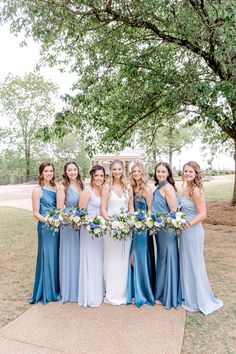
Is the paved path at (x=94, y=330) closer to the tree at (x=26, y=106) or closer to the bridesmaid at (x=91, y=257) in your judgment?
the bridesmaid at (x=91, y=257)

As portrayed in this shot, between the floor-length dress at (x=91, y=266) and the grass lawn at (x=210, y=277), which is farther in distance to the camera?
the floor-length dress at (x=91, y=266)

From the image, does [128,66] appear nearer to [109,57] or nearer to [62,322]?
[109,57]

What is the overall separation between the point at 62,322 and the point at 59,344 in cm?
49

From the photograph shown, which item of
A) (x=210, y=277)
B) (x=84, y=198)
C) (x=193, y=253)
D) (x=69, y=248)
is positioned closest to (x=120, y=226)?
(x=84, y=198)

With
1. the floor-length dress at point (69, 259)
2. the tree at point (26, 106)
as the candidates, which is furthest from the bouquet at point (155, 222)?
the tree at point (26, 106)

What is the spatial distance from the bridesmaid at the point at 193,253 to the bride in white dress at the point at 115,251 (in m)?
0.81

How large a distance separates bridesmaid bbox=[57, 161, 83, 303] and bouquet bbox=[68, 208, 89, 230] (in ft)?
0.98

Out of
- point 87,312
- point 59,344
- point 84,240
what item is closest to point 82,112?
point 84,240

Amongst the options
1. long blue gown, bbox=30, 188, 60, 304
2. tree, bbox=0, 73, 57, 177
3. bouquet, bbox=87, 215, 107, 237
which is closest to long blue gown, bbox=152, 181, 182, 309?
bouquet, bbox=87, 215, 107, 237

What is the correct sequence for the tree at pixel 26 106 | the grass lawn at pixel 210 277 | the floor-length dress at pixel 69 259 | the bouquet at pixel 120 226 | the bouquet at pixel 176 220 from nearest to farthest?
1. the grass lawn at pixel 210 277
2. the bouquet at pixel 176 220
3. the bouquet at pixel 120 226
4. the floor-length dress at pixel 69 259
5. the tree at pixel 26 106

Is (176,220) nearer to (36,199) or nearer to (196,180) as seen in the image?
(196,180)

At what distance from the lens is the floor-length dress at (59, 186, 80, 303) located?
14.0 ft

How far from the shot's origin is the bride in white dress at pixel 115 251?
4242 millimetres

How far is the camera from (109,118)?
31.3 feet
